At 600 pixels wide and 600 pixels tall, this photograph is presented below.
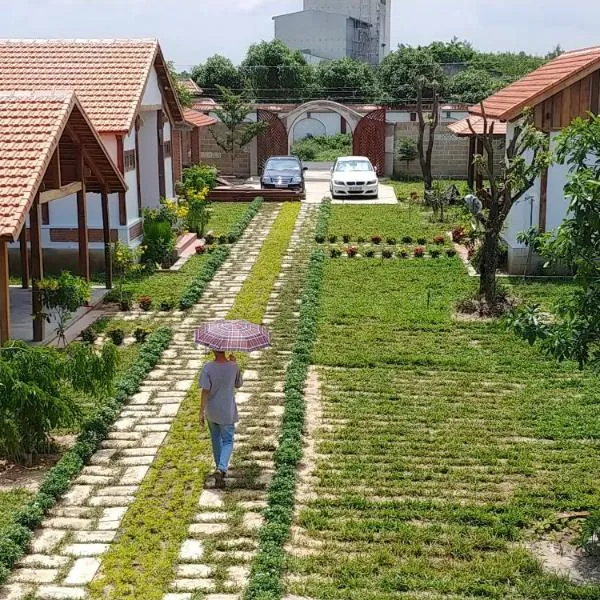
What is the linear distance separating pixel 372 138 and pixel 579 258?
1183 inches

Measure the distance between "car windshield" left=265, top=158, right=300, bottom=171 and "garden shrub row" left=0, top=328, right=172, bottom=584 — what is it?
19.4 meters

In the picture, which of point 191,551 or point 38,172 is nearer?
point 191,551

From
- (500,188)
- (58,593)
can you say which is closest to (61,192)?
(500,188)

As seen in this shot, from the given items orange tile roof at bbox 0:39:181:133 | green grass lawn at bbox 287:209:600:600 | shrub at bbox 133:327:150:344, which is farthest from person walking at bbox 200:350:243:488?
orange tile roof at bbox 0:39:181:133

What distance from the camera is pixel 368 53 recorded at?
83.2 m

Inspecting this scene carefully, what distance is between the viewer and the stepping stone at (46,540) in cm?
789

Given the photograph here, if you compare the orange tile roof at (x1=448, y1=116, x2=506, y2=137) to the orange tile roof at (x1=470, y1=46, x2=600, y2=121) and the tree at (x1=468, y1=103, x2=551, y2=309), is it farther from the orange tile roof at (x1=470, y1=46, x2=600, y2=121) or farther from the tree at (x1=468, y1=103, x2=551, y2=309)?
the tree at (x1=468, y1=103, x2=551, y2=309)

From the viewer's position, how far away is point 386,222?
25.5m

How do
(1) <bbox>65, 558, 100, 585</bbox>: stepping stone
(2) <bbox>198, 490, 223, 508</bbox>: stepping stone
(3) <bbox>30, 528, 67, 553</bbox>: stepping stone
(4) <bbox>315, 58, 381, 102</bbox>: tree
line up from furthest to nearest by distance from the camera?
(4) <bbox>315, 58, 381, 102</bbox>: tree, (2) <bbox>198, 490, 223, 508</bbox>: stepping stone, (3) <bbox>30, 528, 67, 553</bbox>: stepping stone, (1) <bbox>65, 558, 100, 585</bbox>: stepping stone

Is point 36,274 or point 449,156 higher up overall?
point 449,156

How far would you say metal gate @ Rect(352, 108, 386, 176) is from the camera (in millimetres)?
37188

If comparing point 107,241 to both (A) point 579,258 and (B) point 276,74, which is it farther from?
(B) point 276,74

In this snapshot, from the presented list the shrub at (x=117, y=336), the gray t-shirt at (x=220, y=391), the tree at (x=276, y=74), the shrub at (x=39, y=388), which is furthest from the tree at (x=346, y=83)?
the gray t-shirt at (x=220, y=391)

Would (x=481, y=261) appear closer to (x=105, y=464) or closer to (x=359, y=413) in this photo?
(x=359, y=413)
